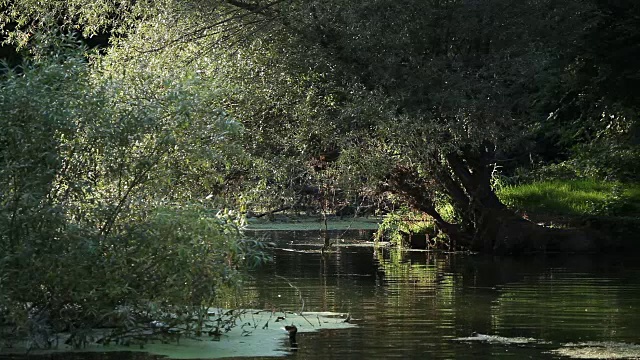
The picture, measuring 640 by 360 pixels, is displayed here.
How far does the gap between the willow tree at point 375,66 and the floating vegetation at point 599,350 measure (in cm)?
1208

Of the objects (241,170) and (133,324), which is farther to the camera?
(241,170)

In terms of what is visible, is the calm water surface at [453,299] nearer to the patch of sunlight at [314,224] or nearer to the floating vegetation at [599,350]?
the floating vegetation at [599,350]

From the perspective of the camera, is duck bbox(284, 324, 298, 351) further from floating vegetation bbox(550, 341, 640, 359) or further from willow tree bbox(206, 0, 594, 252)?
willow tree bbox(206, 0, 594, 252)

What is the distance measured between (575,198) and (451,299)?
12.8m

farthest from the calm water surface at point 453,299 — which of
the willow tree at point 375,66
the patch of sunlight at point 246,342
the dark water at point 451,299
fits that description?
the willow tree at point 375,66

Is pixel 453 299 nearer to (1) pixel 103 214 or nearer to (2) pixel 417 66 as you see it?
(1) pixel 103 214

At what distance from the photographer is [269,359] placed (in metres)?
11.4

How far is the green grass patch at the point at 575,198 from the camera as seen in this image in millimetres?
28109

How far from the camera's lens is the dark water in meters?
12.4

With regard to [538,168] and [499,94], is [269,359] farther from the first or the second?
[538,168]

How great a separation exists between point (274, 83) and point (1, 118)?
12.7 metres

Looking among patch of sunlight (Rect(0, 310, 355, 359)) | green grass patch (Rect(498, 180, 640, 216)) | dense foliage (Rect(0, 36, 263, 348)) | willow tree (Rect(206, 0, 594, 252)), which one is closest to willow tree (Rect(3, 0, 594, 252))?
willow tree (Rect(206, 0, 594, 252))

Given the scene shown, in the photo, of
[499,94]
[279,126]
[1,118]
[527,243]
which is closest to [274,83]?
[279,126]

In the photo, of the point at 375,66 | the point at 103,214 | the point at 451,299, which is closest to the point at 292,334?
the point at 103,214
